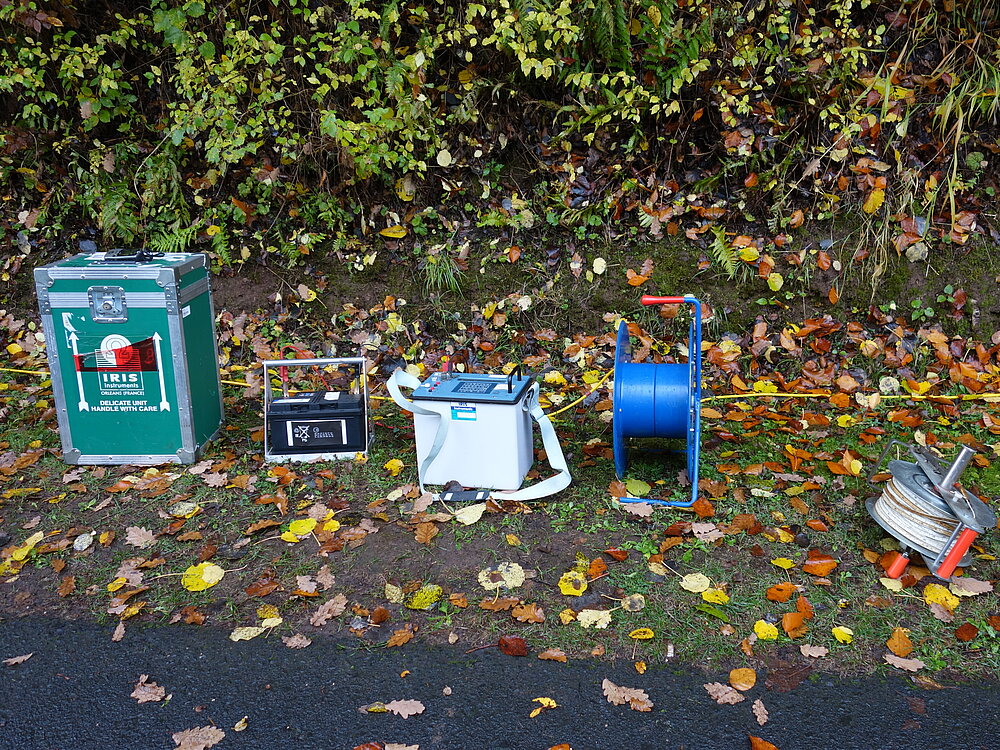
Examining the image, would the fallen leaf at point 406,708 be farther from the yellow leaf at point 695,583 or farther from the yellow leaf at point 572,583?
the yellow leaf at point 695,583

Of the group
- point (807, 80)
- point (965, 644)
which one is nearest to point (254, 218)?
point (807, 80)

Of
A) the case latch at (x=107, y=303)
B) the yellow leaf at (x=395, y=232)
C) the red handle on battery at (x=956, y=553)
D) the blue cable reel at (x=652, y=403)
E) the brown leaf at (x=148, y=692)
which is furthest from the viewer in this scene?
the yellow leaf at (x=395, y=232)

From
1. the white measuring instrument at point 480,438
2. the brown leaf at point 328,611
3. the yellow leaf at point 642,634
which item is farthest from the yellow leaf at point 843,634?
the brown leaf at point 328,611

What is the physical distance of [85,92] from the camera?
250 inches

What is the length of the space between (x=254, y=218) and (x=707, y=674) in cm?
523

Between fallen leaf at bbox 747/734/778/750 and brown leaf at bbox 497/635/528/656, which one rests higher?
brown leaf at bbox 497/635/528/656

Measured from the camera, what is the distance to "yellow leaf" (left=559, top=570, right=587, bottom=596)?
3473 mm

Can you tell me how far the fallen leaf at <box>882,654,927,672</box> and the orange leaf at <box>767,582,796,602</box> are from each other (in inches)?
18.0

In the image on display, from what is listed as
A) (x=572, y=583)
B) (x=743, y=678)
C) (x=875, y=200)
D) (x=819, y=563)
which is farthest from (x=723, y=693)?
(x=875, y=200)

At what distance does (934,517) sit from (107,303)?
174 inches

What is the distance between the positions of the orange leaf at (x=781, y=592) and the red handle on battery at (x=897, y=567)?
1.51 ft

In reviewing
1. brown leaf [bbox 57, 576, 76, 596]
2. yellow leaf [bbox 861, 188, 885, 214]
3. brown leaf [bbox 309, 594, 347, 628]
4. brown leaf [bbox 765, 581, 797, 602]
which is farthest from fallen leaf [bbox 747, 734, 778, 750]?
yellow leaf [bbox 861, 188, 885, 214]

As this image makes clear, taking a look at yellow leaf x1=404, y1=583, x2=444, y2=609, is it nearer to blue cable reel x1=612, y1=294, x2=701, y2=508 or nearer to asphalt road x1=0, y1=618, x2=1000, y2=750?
asphalt road x1=0, y1=618, x2=1000, y2=750

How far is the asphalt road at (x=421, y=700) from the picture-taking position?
2.68 metres
